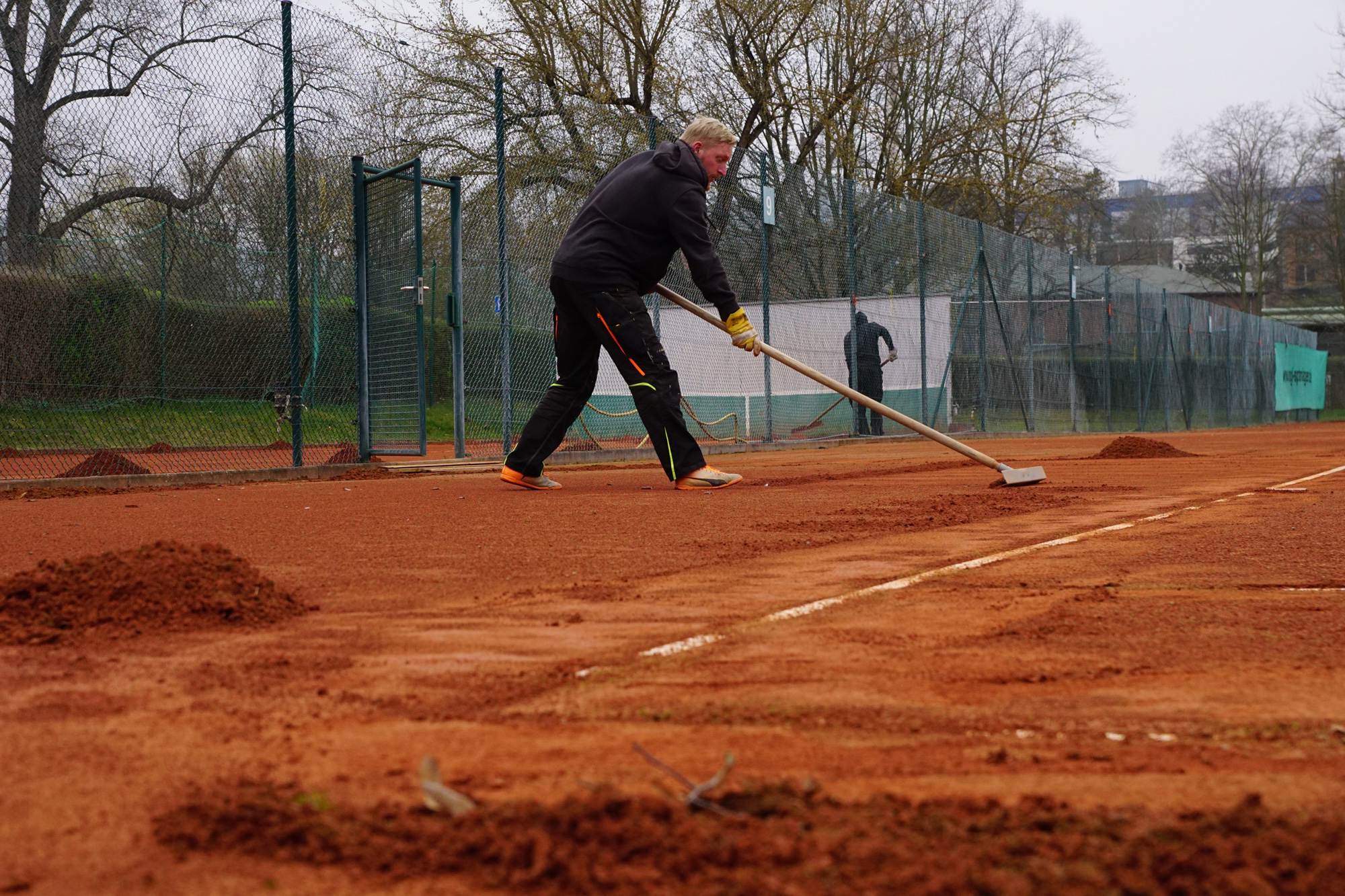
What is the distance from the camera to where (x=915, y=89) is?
1111 inches

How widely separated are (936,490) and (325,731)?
4.93 meters

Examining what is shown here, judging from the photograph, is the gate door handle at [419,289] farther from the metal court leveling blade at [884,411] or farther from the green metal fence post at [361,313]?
the metal court leveling blade at [884,411]

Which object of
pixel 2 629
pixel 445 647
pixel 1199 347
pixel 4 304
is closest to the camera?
pixel 445 647

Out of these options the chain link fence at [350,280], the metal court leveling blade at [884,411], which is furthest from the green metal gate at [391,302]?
the metal court leveling blade at [884,411]

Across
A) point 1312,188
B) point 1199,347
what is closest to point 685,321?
point 1199,347

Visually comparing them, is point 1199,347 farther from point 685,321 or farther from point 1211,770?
point 1211,770

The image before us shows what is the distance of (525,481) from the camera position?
260 inches

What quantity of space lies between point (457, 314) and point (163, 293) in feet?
7.41

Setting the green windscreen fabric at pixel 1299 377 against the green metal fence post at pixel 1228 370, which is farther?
the green windscreen fabric at pixel 1299 377

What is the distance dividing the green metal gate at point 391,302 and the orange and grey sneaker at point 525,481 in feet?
9.98

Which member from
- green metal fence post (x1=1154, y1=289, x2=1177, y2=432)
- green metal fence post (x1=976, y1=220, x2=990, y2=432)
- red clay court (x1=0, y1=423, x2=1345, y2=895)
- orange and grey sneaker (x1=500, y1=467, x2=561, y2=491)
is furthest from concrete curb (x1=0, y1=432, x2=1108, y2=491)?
green metal fence post (x1=1154, y1=289, x2=1177, y2=432)

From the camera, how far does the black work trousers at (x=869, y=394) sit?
16.0 metres

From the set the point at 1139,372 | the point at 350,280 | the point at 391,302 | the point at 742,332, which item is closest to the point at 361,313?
the point at 350,280

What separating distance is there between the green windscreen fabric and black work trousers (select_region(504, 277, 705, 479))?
122 ft
